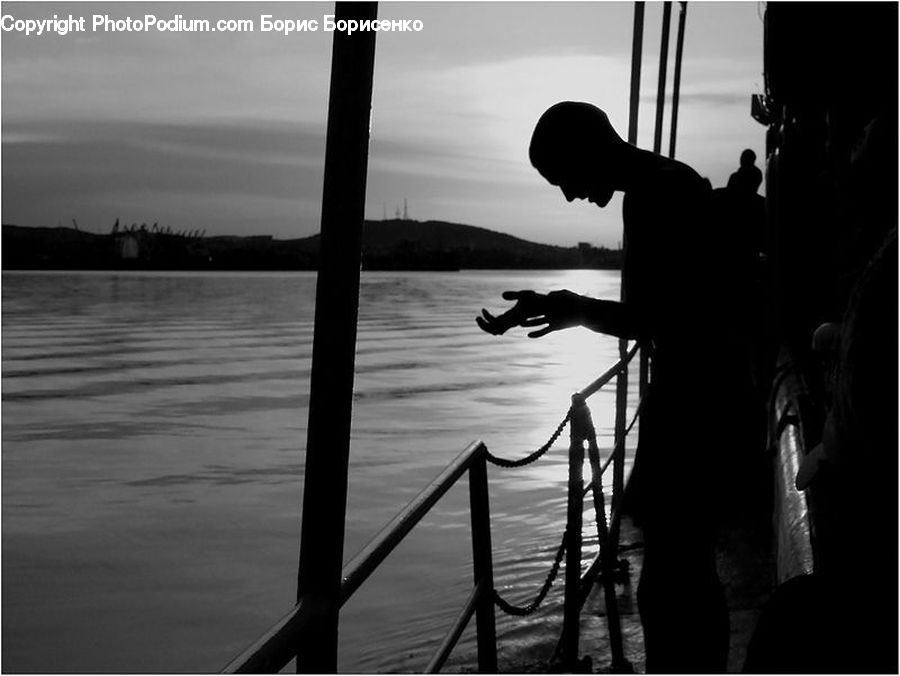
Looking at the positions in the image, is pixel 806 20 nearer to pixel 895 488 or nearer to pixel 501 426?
pixel 895 488

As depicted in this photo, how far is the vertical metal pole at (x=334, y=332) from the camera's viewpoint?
1.63m

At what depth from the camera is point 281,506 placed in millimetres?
15672

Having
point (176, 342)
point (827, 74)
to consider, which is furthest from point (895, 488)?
point (176, 342)

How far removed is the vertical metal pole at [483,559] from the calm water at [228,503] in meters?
2.10

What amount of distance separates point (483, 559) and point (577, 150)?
1326mm

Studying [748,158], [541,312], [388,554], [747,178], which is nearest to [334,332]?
[388,554]

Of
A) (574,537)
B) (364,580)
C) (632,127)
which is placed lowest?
(574,537)

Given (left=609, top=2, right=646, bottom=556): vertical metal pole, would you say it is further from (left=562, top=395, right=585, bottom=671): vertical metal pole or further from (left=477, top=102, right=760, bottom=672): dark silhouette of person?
(left=477, top=102, right=760, bottom=672): dark silhouette of person

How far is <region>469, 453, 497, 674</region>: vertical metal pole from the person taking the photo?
333 centimetres

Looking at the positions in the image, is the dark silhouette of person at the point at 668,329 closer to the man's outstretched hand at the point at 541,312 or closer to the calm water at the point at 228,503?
the man's outstretched hand at the point at 541,312

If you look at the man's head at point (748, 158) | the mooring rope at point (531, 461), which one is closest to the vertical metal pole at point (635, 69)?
the mooring rope at point (531, 461)

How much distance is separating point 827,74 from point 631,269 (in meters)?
1.25

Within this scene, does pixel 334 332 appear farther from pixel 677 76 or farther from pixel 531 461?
pixel 677 76

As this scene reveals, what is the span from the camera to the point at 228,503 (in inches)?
641
